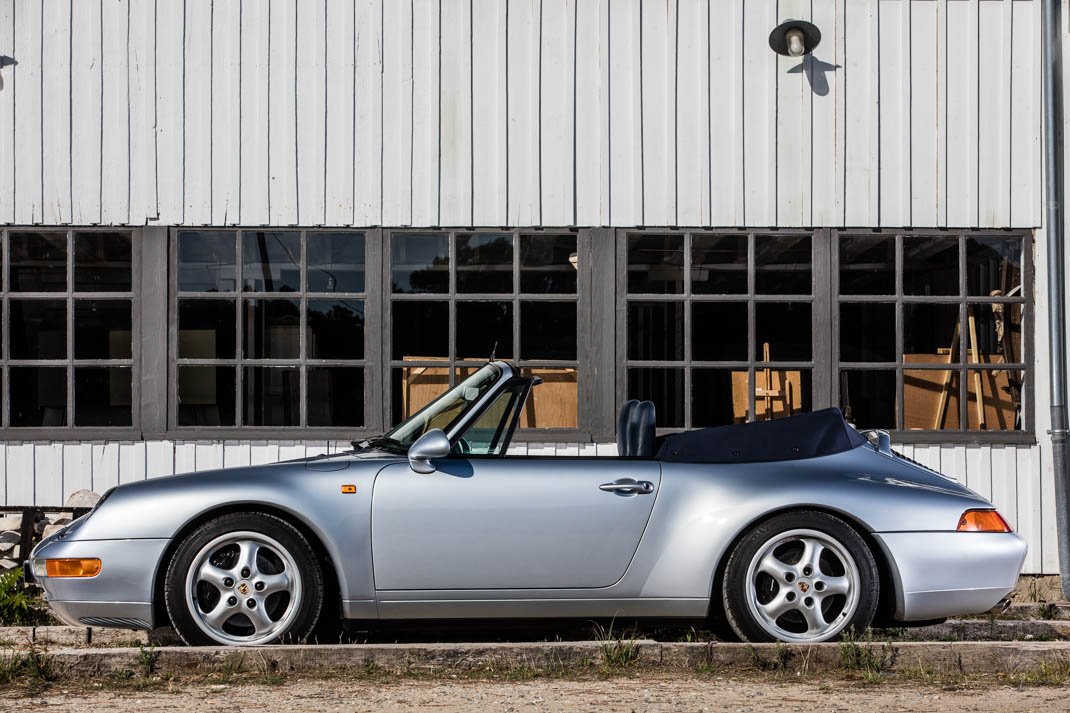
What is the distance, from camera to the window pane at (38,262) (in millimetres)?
8906

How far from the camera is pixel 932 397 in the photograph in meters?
8.96

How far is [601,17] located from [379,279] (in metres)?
2.38

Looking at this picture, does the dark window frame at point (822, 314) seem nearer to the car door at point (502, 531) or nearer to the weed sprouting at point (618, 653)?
the car door at point (502, 531)

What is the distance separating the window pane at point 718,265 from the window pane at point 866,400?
3.19ft

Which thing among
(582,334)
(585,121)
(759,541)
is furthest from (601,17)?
(759,541)

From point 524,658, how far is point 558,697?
0.54m

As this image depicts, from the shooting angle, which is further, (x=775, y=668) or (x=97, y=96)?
(x=97, y=96)

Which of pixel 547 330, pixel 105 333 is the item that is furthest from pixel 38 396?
pixel 547 330

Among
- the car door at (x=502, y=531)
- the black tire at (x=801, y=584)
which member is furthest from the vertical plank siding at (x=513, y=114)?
the black tire at (x=801, y=584)

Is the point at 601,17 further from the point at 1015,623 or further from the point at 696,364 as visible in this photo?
the point at 1015,623

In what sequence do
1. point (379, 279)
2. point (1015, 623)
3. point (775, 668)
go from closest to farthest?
point (775, 668), point (1015, 623), point (379, 279)

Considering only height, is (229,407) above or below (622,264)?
below

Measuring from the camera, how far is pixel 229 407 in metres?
8.84

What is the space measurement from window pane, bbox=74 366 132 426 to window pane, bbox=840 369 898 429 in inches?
196
